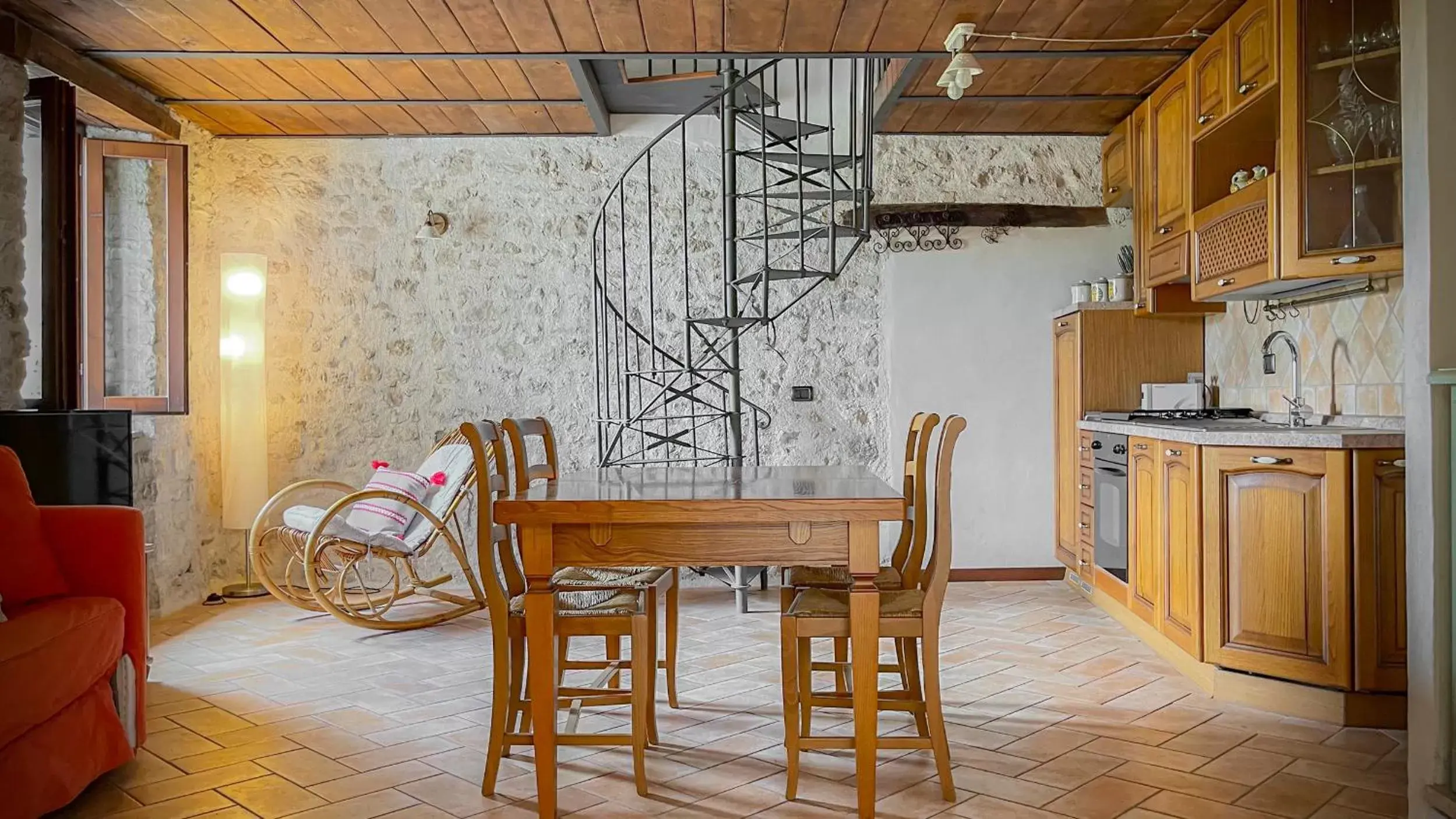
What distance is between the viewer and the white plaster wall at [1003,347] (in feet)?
19.5

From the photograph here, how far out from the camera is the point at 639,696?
2.72 m

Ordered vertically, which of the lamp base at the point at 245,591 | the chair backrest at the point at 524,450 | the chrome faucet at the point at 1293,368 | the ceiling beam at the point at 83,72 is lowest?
the lamp base at the point at 245,591

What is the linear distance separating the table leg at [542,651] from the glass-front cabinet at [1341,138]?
2796mm

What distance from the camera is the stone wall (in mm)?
3969

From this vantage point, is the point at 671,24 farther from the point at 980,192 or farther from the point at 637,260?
the point at 980,192

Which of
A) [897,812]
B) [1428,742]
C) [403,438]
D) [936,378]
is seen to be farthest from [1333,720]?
[403,438]

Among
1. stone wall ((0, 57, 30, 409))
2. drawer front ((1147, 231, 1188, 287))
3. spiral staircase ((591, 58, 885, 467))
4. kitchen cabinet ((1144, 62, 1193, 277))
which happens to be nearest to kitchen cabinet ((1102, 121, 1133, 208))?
kitchen cabinet ((1144, 62, 1193, 277))

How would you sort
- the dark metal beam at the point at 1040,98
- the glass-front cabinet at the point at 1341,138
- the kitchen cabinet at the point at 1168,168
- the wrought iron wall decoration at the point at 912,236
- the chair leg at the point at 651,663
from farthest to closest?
the wrought iron wall decoration at the point at 912,236 → the dark metal beam at the point at 1040,98 → the kitchen cabinet at the point at 1168,168 → the glass-front cabinet at the point at 1341,138 → the chair leg at the point at 651,663

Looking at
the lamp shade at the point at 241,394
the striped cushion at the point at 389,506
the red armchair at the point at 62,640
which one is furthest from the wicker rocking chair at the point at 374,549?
the red armchair at the point at 62,640

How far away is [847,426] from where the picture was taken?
5.95m

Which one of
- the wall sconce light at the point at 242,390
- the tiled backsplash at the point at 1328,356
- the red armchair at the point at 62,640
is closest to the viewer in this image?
the red armchair at the point at 62,640

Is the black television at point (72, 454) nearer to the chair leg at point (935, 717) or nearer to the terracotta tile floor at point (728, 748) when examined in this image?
the terracotta tile floor at point (728, 748)

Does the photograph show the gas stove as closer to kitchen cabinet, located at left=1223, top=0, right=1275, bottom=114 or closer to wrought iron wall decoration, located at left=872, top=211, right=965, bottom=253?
kitchen cabinet, located at left=1223, top=0, right=1275, bottom=114

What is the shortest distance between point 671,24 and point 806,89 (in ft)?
6.32
